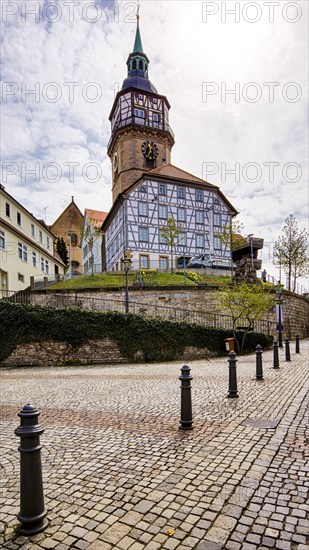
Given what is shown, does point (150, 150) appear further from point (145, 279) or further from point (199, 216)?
point (145, 279)

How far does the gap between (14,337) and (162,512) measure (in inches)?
587

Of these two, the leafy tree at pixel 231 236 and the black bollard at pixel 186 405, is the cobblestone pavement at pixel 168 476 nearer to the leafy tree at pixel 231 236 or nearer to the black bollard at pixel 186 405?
the black bollard at pixel 186 405

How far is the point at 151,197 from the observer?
135ft

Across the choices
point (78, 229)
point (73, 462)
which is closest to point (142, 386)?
point (73, 462)

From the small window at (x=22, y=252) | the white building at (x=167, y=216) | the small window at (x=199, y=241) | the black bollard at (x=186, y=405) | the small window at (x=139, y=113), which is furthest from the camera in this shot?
the small window at (x=139, y=113)

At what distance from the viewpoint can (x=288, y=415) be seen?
594 cm

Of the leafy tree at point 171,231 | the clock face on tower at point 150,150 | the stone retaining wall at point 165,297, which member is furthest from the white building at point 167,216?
the stone retaining wall at point 165,297

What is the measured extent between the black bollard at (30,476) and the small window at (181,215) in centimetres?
4004

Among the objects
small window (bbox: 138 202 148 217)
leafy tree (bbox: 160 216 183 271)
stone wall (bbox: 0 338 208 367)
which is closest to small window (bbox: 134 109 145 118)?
small window (bbox: 138 202 148 217)

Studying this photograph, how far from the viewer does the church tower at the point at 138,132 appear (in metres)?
47.2

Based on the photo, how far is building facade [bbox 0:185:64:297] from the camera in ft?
96.7

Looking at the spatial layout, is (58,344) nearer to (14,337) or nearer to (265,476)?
(14,337)

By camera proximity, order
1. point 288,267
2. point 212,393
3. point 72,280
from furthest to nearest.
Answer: point 288,267 → point 72,280 → point 212,393

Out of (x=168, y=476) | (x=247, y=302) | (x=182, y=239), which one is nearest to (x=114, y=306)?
(x=247, y=302)
